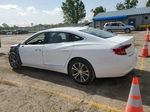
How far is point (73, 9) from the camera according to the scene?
210 ft

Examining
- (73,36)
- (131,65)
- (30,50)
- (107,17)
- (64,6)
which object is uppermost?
(64,6)

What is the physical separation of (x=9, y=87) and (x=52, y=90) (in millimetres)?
1317

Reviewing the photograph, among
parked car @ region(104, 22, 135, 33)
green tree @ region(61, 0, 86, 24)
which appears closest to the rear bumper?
parked car @ region(104, 22, 135, 33)

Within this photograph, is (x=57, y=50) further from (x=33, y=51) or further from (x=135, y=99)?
(x=135, y=99)

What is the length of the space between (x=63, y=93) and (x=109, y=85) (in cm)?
128

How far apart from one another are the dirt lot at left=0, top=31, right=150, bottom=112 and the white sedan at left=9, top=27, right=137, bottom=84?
1.19 feet

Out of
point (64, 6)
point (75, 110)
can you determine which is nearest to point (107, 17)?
point (75, 110)

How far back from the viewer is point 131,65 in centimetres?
374

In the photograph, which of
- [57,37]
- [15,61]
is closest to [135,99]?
[57,37]

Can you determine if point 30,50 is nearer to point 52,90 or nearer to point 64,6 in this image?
point 52,90

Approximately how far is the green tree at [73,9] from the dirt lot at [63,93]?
2435 inches

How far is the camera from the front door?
4.72 meters

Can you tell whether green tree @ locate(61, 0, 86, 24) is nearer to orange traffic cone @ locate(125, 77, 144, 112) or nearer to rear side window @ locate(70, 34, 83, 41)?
rear side window @ locate(70, 34, 83, 41)

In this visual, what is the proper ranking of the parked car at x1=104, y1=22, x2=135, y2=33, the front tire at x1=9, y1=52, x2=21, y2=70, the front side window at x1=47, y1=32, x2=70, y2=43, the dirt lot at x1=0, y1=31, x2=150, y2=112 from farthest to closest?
1. the parked car at x1=104, y1=22, x2=135, y2=33
2. the front tire at x1=9, y1=52, x2=21, y2=70
3. the front side window at x1=47, y1=32, x2=70, y2=43
4. the dirt lot at x1=0, y1=31, x2=150, y2=112
